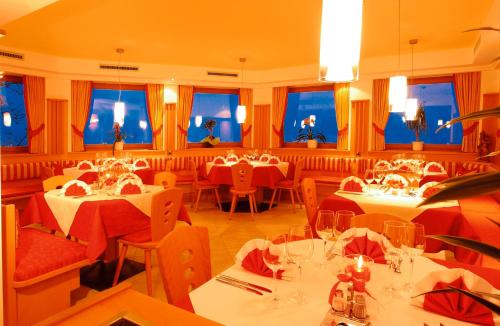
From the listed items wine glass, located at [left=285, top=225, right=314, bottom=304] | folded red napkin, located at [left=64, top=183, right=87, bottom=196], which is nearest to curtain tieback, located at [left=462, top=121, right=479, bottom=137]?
wine glass, located at [left=285, top=225, right=314, bottom=304]

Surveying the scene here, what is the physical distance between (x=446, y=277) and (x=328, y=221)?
49cm

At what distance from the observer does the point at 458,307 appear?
1100 millimetres

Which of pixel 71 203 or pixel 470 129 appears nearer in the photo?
pixel 71 203

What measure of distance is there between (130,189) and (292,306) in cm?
244

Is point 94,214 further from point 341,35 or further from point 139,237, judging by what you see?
point 341,35

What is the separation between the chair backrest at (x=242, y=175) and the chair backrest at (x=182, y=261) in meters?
3.85

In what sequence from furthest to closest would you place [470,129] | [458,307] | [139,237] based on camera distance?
[470,129]
[139,237]
[458,307]

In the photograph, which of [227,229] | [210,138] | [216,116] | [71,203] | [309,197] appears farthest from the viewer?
[216,116]

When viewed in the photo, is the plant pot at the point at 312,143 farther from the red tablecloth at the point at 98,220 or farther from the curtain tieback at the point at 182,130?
the red tablecloth at the point at 98,220

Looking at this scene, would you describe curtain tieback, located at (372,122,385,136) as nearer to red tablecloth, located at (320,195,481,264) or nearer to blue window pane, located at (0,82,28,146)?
red tablecloth, located at (320,195,481,264)

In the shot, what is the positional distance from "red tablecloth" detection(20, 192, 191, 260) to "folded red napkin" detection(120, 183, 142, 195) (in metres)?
0.17

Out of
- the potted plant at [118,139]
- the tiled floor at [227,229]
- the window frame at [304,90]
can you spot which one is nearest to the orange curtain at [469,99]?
the window frame at [304,90]

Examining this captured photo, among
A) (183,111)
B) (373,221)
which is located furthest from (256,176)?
(373,221)

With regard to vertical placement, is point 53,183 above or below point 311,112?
below
